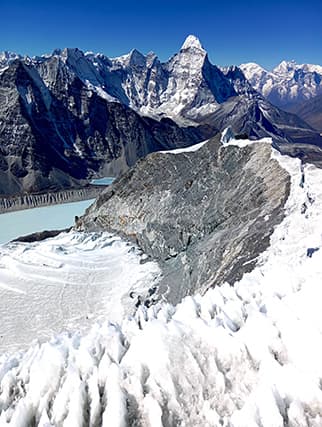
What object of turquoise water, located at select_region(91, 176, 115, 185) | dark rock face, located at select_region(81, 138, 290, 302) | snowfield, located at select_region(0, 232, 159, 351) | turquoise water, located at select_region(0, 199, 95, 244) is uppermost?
dark rock face, located at select_region(81, 138, 290, 302)

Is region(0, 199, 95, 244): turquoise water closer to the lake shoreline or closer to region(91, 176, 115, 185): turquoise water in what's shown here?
the lake shoreline

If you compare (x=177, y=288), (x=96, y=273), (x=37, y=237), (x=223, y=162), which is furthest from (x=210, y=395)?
(x=37, y=237)

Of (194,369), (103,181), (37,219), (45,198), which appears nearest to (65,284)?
(194,369)

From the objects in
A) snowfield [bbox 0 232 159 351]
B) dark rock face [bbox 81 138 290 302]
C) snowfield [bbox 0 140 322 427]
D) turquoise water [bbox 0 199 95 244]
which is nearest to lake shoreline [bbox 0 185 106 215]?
turquoise water [bbox 0 199 95 244]

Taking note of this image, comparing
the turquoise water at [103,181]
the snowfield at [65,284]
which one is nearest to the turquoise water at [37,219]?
the turquoise water at [103,181]

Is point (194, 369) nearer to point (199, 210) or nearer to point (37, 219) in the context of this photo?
point (199, 210)

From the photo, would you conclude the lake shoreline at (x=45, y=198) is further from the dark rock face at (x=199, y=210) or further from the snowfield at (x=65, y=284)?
the snowfield at (x=65, y=284)
